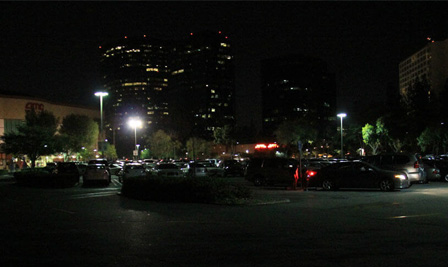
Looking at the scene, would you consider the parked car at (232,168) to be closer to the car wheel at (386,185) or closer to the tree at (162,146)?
the car wheel at (386,185)

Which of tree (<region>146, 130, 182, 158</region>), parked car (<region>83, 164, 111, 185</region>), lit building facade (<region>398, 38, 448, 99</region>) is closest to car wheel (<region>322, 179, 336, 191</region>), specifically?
parked car (<region>83, 164, 111, 185</region>)

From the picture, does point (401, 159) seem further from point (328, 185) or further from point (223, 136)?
point (223, 136)

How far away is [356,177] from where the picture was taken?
76.5ft

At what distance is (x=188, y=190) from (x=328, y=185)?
8862 millimetres

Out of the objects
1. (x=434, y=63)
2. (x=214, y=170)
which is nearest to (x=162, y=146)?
(x=214, y=170)

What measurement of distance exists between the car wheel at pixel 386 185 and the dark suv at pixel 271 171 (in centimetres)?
511

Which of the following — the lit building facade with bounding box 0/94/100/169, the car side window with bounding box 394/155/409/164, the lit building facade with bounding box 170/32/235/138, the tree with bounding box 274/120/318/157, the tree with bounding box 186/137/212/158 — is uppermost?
the lit building facade with bounding box 170/32/235/138

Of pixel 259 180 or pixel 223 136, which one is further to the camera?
pixel 223 136

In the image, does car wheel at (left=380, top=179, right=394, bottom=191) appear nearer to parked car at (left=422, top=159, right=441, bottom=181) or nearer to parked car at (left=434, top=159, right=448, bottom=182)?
parked car at (left=422, top=159, right=441, bottom=181)

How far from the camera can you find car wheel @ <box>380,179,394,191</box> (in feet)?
73.5

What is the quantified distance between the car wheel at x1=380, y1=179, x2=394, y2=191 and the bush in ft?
26.5

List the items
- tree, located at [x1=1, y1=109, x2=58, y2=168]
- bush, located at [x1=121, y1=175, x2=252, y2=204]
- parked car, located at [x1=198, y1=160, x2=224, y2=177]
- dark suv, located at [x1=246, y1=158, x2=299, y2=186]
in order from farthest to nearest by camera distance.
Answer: tree, located at [x1=1, y1=109, x2=58, y2=168] → parked car, located at [x1=198, y1=160, x2=224, y2=177] → dark suv, located at [x1=246, y1=158, x2=299, y2=186] → bush, located at [x1=121, y1=175, x2=252, y2=204]

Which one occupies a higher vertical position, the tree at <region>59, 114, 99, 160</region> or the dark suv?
the tree at <region>59, 114, 99, 160</region>

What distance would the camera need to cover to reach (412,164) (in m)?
25.8
